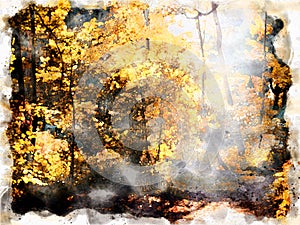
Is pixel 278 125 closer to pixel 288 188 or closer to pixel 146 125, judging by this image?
pixel 288 188

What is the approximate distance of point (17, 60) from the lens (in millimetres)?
2010

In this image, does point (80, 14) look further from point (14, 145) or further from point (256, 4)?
point (256, 4)

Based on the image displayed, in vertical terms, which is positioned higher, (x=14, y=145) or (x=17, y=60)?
(x=17, y=60)

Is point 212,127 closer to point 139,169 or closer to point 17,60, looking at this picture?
point 139,169

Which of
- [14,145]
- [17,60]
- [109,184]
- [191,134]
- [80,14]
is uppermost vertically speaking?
[80,14]

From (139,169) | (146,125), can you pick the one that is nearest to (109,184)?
(139,169)

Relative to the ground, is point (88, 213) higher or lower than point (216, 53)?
Answer: lower

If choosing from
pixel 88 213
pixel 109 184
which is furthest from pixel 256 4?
pixel 88 213

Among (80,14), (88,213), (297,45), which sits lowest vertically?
(88,213)

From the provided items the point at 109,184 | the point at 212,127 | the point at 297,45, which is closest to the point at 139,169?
the point at 109,184

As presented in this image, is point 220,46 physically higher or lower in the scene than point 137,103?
higher

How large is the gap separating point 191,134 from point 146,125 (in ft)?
1.03

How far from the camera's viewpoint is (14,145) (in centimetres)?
202

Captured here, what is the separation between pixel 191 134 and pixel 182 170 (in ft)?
0.83
